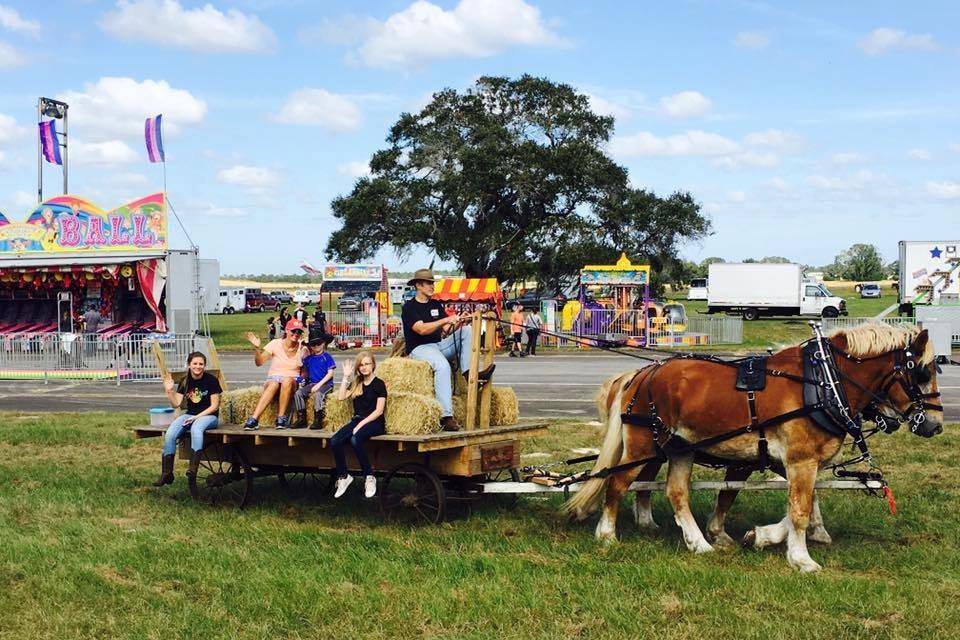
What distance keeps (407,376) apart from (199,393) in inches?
100

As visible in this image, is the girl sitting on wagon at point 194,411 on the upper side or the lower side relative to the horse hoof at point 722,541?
upper

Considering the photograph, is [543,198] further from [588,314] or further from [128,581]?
[128,581]

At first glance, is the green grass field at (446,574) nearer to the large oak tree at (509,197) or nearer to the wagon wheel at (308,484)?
the wagon wheel at (308,484)

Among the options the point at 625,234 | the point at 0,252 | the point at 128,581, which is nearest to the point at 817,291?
the point at 625,234

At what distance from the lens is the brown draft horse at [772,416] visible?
26.1 feet

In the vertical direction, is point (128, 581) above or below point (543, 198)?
below

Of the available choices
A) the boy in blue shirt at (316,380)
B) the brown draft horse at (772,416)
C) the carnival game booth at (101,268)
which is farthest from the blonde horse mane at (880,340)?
the carnival game booth at (101,268)

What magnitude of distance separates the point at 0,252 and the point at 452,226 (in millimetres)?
23662

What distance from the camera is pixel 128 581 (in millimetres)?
7637

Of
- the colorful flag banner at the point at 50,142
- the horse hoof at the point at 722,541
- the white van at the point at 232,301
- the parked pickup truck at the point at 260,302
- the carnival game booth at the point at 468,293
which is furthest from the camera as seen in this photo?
the parked pickup truck at the point at 260,302

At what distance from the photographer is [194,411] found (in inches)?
419

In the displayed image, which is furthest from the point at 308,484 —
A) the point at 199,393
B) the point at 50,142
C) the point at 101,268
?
the point at 50,142

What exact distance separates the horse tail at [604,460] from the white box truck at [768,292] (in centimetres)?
4753

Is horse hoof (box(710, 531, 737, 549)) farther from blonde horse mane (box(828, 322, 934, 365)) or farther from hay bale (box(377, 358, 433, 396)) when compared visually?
hay bale (box(377, 358, 433, 396))
